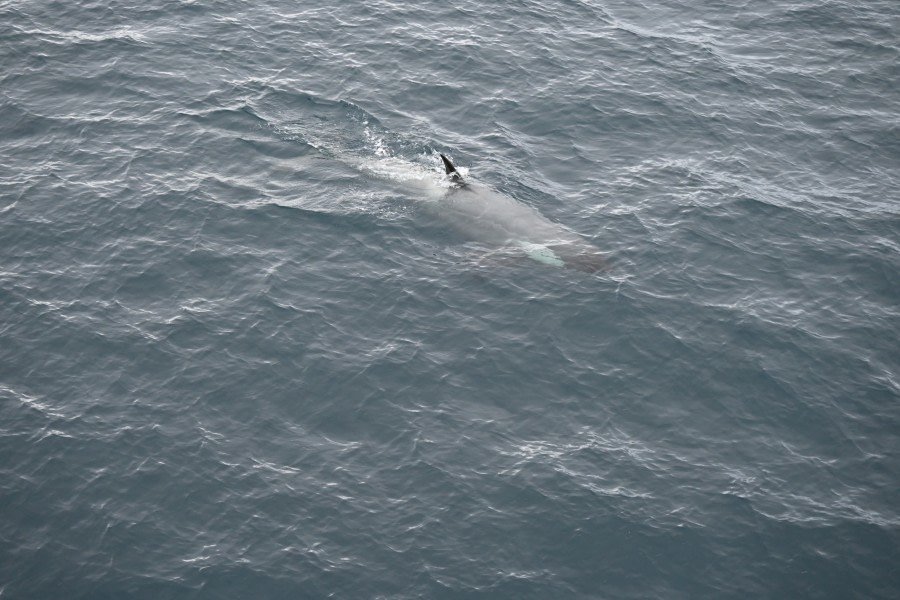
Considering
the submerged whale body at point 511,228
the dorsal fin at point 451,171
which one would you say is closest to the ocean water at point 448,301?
the submerged whale body at point 511,228

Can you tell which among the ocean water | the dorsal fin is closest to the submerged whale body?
the dorsal fin

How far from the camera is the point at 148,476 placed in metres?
37.1

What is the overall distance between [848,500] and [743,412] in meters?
5.90

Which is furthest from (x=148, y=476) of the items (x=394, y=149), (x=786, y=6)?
(x=786, y=6)

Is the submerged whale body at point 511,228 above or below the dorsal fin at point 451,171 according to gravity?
below

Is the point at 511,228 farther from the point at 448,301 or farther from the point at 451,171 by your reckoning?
the point at 448,301

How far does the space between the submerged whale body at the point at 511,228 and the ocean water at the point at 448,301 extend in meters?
0.23

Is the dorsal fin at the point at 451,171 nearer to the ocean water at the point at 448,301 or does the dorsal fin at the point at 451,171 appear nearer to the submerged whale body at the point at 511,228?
the submerged whale body at the point at 511,228

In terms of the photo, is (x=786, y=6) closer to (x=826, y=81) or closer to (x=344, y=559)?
(x=826, y=81)

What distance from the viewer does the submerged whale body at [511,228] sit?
47.0m

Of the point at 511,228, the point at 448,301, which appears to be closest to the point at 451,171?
the point at 511,228

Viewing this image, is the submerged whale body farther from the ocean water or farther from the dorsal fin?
the ocean water

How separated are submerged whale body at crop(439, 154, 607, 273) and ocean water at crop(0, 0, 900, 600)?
0.23m

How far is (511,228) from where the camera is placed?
48.2 meters
